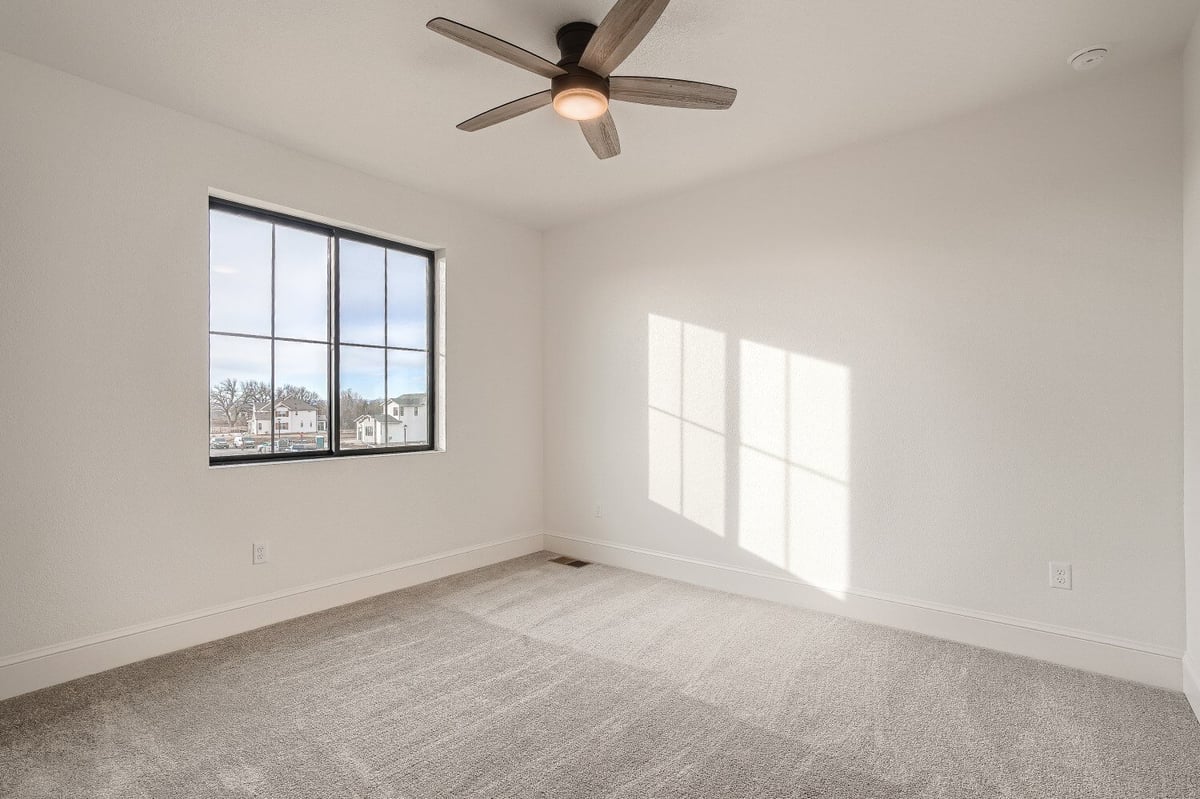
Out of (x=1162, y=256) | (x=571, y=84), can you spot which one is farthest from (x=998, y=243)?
(x=571, y=84)

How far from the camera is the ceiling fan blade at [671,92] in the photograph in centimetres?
228

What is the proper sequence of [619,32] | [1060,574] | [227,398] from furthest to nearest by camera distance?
[227,398] < [1060,574] < [619,32]

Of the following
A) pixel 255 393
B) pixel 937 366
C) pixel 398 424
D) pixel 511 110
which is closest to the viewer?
pixel 511 110

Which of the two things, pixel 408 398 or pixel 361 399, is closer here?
pixel 361 399

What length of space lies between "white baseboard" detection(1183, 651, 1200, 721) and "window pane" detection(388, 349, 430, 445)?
406 centimetres

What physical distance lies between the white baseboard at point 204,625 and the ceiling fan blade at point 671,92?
3.05m

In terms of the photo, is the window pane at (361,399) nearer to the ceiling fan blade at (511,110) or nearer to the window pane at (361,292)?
the window pane at (361,292)

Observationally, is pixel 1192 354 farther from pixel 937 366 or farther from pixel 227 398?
pixel 227 398

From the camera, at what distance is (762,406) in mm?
3748

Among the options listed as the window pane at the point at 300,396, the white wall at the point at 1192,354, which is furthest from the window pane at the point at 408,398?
the white wall at the point at 1192,354

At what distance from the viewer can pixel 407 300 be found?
4.16m

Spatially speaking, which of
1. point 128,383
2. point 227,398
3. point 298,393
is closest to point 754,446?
point 298,393

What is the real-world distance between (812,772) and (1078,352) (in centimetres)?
221

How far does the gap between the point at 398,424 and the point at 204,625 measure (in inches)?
61.2
